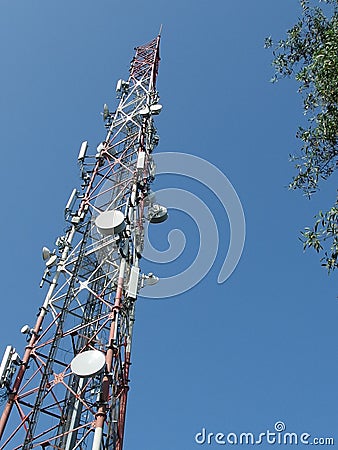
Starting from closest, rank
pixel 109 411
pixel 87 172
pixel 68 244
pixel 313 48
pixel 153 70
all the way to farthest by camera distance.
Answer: pixel 313 48
pixel 109 411
pixel 68 244
pixel 87 172
pixel 153 70

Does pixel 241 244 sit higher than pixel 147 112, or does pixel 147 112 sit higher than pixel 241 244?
pixel 147 112

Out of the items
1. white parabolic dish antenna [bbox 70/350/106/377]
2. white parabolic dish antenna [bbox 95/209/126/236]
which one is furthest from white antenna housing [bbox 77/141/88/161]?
white parabolic dish antenna [bbox 70/350/106/377]

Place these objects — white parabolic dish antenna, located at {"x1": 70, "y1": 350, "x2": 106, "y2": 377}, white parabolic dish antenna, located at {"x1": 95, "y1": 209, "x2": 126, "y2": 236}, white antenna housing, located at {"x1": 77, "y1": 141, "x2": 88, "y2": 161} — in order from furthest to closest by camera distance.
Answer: white antenna housing, located at {"x1": 77, "y1": 141, "x2": 88, "y2": 161} < white parabolic dish antenna, located at {"x1": 95, "y1": 209, "x2": 126, "y2": 236} < white parabolic dish antenna, located at {"x1": 70, "y1": 350, "x2": 106, "y2": 377}

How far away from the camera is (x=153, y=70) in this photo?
18.9 metres

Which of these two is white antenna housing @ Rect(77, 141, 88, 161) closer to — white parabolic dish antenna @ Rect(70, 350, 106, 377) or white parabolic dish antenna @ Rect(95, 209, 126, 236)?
white parabolic dish antenna @ Rect(95, 209, 126, 236)

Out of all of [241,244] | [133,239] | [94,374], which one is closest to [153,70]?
[133,239]

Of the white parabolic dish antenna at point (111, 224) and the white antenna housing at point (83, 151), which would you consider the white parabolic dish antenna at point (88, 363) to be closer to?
the white parabolic dish antenna at point (111, 224)

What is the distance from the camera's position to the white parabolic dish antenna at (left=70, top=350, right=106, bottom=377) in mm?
9281

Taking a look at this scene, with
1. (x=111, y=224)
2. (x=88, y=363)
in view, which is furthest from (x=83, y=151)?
(x=88, y=363)

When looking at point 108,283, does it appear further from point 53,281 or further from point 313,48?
point 313,48

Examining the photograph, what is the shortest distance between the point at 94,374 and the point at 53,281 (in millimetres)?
3516

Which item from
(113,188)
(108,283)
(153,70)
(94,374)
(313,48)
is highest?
(153,70)

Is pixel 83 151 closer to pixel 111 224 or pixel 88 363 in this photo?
pixel 111 224

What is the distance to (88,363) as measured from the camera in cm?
943
